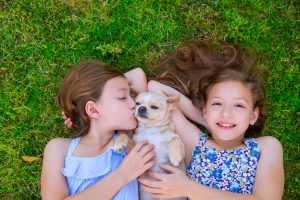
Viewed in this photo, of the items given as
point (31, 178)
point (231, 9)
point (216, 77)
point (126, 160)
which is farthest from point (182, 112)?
point (31, 178)

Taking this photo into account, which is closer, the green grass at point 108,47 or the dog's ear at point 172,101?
the dog's ear at point 172,101

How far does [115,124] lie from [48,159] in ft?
2.31

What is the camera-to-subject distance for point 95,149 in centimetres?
433

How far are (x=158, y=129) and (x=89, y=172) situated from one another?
2.45ft

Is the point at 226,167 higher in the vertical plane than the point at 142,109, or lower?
lower

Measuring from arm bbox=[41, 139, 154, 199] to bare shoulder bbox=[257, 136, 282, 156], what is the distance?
1.04 metres

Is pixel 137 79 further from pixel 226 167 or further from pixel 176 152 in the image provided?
pixel 226 167

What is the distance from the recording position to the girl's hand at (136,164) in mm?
4055

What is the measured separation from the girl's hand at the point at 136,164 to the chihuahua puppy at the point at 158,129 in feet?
0.40

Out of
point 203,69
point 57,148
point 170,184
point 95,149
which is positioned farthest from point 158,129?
point 57,148

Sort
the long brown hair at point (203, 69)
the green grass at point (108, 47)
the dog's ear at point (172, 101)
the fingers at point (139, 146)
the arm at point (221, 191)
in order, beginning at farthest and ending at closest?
the green grass at point (108, 47)
the long brown hair at point (203, 69)
the dog's ear at point (172, 101)
the fingers at point (139, 146)
the arm at point (221, 191)

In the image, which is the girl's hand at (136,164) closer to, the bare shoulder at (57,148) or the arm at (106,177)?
the arm at (106,177)

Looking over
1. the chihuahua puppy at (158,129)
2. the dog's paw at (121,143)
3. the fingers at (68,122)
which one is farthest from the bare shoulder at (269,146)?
the fingers at (68,122)

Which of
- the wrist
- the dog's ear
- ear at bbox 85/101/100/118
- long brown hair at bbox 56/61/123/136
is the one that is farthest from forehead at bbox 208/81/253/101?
ear at bbox 85/101/100/118
